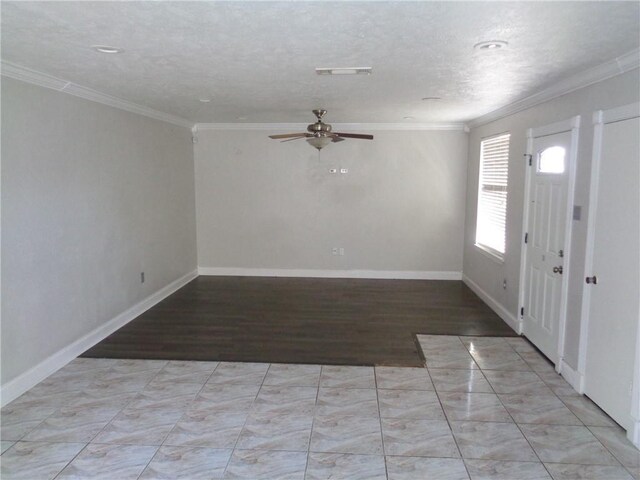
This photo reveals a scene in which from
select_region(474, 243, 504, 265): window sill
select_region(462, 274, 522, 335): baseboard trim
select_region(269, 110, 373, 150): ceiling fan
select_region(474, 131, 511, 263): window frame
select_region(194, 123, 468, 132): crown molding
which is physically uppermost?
select_region(194, 123, 468, 132): crown molding

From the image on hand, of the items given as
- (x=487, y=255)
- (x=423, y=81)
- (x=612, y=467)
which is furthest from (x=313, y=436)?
(x=487, y=255)

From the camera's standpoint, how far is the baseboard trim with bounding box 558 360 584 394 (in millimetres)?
3593

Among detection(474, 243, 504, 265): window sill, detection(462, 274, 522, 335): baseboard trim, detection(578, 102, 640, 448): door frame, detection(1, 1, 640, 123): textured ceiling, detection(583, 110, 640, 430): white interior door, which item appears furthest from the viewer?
detection(474, 243, 504, 265): window sill

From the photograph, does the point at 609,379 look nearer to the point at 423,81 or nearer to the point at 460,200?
the point at 423,81

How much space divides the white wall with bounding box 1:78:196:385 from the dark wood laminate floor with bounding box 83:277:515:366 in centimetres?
53

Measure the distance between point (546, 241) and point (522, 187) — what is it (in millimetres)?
818

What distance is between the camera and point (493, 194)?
607cm

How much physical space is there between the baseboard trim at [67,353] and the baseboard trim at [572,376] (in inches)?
171

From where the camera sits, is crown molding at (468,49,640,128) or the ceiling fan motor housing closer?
crown molding at (468,49,640,128)

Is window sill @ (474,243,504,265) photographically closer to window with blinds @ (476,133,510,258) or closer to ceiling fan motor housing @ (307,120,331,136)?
window with blinds @ (476,133,510,258)

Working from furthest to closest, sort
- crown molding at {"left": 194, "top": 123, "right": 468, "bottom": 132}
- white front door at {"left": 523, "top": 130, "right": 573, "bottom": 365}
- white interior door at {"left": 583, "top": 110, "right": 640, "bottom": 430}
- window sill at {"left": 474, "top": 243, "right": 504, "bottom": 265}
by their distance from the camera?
crown molding at {"left": 194, "top": 123, "right": 468, "bottom": 132}
window sill at {"left": 474, "top": 243, "right": 504, "bottom": 265}
white front door at {"left": 523, "top": 130, "right": 573, "bottom": 365}
white interior door at {"left": 583, "top": 110, "right": 640, "bottom": 430}

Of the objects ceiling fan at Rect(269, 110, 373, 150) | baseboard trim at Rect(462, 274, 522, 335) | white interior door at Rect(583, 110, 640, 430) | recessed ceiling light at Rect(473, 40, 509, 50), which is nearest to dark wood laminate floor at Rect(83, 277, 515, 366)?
baseboard trim at Rect(462, 274, 522, 335)

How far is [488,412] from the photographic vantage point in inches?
131

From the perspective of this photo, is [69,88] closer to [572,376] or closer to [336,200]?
[336,200]
